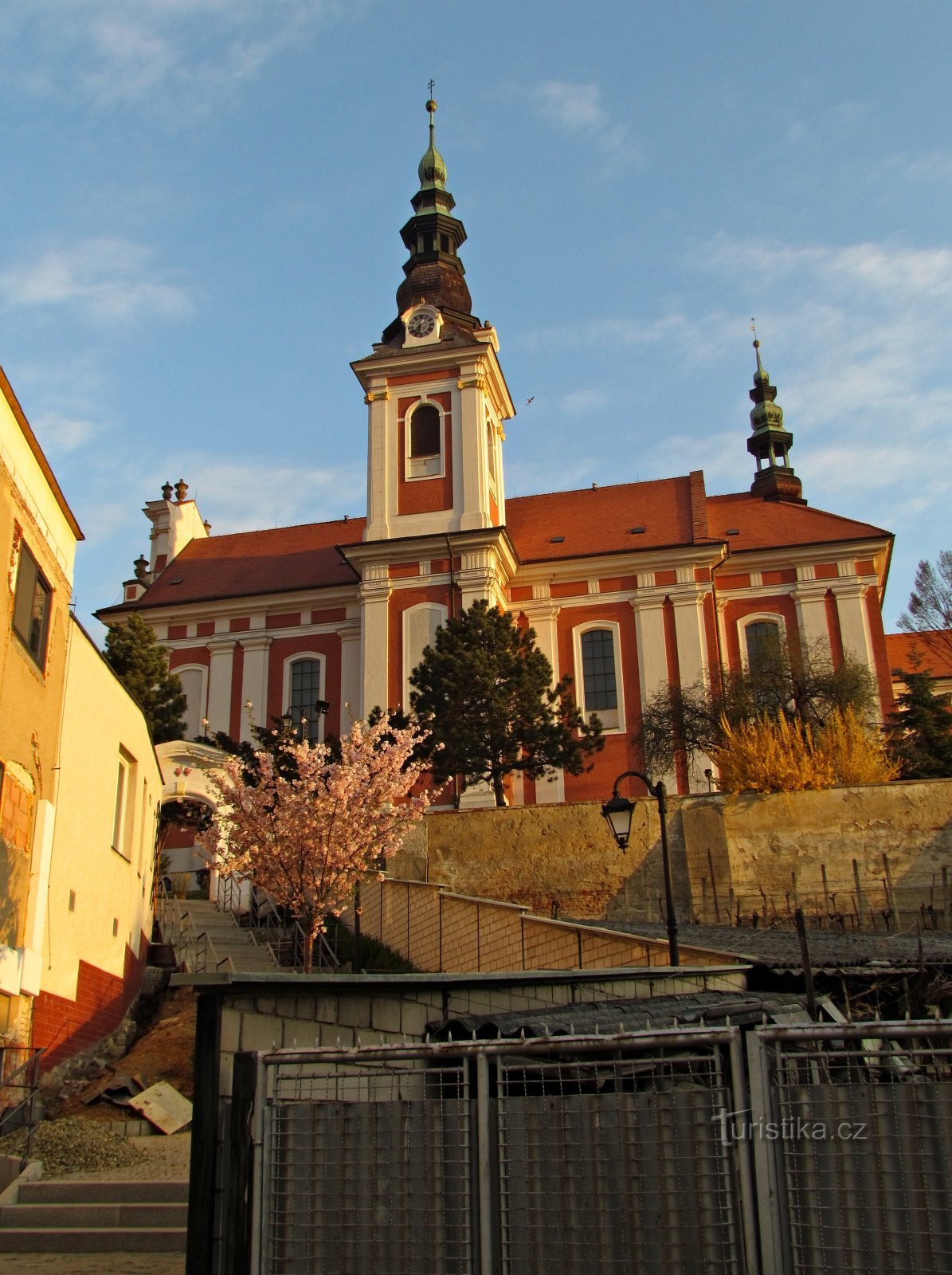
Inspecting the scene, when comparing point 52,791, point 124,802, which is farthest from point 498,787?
point 52,791

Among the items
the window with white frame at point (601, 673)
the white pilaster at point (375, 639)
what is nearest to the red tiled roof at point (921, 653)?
the window with white frame at point (601, 673)

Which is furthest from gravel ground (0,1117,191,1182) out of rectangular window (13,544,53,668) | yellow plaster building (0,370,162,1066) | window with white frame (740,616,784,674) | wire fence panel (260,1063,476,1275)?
window with white frame (740,616,784,674)

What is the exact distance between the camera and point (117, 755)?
15.9 meters

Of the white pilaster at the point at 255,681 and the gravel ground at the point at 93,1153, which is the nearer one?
the gravel ground at the point at 93,1153

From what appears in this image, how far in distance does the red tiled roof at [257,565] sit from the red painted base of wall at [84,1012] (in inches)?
874

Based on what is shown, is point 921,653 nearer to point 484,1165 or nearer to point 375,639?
point 375,639

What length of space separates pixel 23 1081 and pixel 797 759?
16598 millimetres

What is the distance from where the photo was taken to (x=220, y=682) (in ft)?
123

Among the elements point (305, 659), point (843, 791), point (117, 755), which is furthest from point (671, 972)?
point (305, 659)

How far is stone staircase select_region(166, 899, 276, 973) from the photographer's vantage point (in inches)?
752

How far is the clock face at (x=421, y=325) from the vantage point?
3791 centimetres

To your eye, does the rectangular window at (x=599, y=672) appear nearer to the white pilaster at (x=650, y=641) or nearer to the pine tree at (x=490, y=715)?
the white pilaster at (x=650, y=641)

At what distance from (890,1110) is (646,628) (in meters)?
31.1

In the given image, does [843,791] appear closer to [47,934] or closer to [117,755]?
[117,755]
